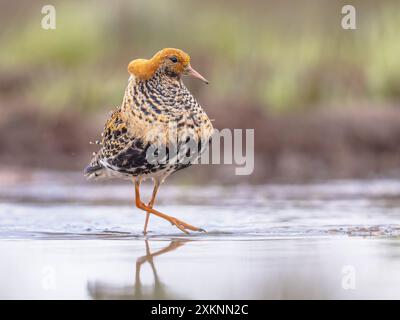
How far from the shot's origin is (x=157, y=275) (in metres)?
6.48

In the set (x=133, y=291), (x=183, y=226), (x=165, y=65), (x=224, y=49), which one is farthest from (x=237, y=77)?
(x=133, y=291)

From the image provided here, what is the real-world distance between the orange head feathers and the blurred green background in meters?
4.31

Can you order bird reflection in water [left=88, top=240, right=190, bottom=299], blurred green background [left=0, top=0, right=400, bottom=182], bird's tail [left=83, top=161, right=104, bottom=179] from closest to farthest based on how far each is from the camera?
bird reflection in water [left=88, top=240, right=190, bottom=299] < bird's tail [left=83, top=161, right=104, bottom=179] < blurred green background [left=0, top=0, right=400, bottom=182]

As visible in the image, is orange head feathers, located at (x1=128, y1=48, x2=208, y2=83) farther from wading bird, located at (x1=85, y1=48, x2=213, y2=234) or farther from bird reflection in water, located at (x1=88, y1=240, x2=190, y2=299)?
bird reflection in water, located at (x1=88, y1=240, x2=190, y2=299)

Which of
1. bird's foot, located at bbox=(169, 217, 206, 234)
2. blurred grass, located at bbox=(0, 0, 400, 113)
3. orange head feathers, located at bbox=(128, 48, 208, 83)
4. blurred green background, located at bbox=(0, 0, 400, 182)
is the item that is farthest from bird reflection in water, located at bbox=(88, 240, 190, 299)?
blurred grass, located at bbox=(0, 0, 400, 113)

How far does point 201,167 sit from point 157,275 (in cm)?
804

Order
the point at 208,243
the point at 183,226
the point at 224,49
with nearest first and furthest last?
the point at 208,243 < the point at 183,226 < the point at 224,49

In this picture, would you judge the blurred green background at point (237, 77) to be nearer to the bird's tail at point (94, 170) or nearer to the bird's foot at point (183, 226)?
the bird's tail at point (94, 170)

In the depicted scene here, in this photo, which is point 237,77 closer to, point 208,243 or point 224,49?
point 224,49

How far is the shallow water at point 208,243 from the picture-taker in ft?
20.0

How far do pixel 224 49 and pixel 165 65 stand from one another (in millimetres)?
8970

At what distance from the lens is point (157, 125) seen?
848 centimetres

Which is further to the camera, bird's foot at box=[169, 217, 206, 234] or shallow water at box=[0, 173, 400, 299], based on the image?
bird's foot at box=[169, 217, 206, 234]

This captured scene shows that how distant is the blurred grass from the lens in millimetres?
15547
